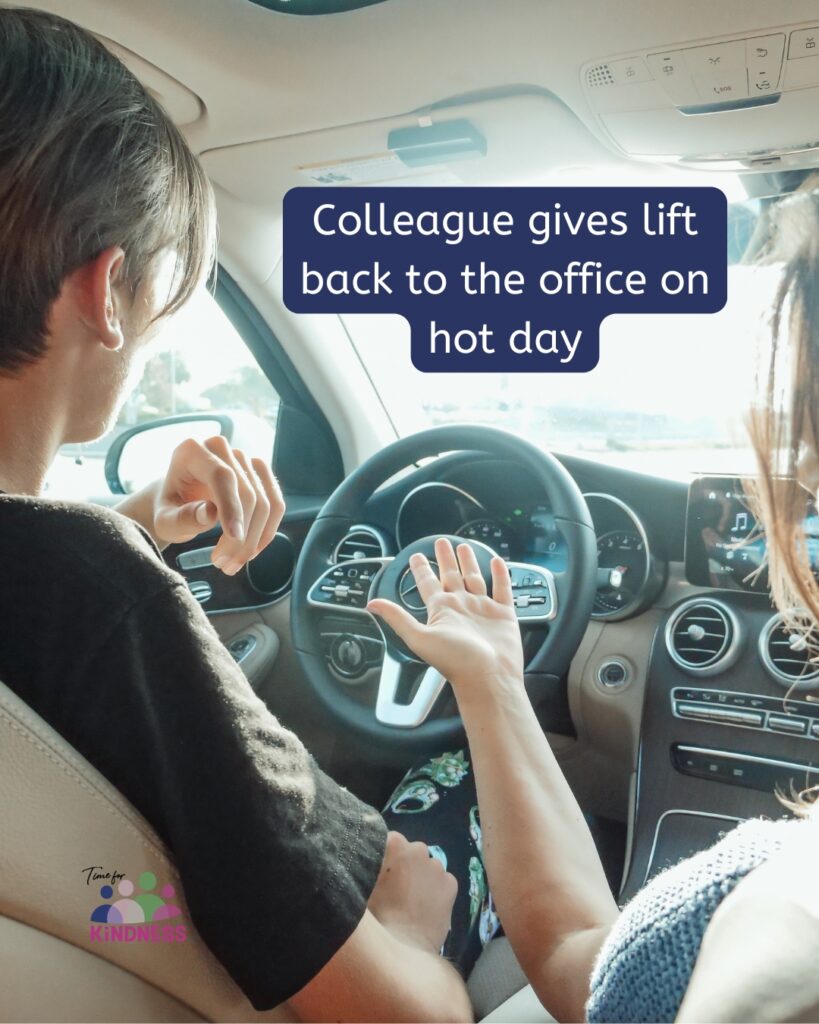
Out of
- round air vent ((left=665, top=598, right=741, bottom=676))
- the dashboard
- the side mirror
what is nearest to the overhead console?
the dashboard

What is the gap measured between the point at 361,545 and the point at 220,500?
0.75 metres

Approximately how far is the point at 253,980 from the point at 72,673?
0.81ft

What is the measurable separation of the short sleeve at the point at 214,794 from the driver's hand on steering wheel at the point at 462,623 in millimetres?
384

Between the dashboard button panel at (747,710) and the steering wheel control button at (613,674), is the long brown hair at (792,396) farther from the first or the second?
the steering wheel control button at (613,674)

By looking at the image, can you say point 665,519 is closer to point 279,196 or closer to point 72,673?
point 279,196

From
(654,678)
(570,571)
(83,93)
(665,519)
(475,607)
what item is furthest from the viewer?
(665,519)

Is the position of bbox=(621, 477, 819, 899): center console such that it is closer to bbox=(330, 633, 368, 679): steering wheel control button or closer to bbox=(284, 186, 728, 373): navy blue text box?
bbox=(284, 186, 728, 373): navy blue text box

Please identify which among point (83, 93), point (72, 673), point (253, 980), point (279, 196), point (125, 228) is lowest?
point (253, 980)

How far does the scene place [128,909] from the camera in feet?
2.19

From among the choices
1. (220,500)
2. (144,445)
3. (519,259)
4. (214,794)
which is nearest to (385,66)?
(519,259)

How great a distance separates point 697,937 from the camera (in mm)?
490

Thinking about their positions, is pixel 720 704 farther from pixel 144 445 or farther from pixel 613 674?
pixel 144 445

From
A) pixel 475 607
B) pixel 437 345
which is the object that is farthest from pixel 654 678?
pixel 437 345

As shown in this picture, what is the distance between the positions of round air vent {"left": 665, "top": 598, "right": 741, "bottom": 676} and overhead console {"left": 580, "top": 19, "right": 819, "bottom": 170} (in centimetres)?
68
